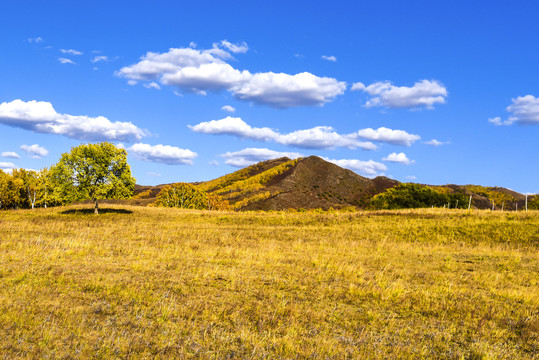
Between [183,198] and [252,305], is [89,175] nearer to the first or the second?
[252,305]

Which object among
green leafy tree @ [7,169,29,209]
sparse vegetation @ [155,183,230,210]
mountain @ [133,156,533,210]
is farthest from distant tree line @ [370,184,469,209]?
green leafy tree @ [7,169,29,209]

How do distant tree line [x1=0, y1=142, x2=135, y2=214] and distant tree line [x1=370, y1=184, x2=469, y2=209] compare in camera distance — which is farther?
distant tree line [x1=370, y1=184, x2=469, y2=209]

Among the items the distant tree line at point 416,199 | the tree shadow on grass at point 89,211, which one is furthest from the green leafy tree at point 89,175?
Result: the distant tree line at point 416,199

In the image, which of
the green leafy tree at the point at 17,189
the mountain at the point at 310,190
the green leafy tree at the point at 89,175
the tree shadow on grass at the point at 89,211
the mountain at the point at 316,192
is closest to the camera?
the green leafy tree at the point at 89,175

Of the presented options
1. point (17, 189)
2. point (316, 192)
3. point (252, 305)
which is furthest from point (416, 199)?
point (17, 189)

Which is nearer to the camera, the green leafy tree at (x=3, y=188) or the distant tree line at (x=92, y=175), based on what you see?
the distant tree line at (x=92, y=175)

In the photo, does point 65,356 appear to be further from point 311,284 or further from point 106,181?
point 106,181

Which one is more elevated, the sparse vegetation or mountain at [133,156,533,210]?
mountain at [133,156,533,210]

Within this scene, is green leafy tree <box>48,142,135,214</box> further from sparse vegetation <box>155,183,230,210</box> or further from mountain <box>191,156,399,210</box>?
mountain <box>191,156,399,210</box>

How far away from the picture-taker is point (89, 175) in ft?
159

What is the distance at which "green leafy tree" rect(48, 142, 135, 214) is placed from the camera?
47.6 meters

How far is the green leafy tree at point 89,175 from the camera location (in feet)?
156

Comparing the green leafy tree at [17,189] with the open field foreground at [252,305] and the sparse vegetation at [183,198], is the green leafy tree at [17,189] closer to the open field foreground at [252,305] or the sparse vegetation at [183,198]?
the sparse vegetation at [183,198]

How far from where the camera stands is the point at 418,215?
143 feet
